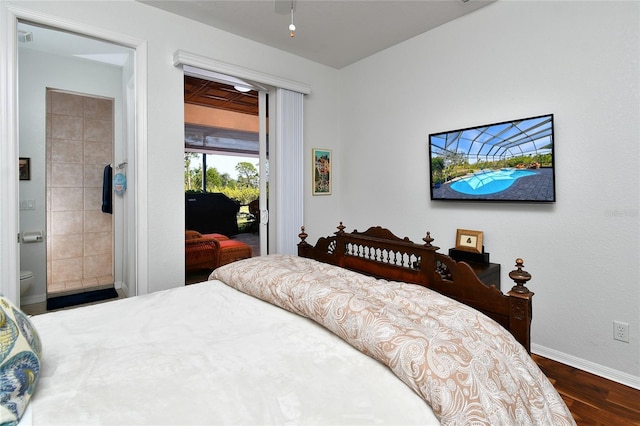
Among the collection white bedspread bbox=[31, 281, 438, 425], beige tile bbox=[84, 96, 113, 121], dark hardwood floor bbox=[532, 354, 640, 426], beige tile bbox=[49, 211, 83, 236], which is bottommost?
dark hardwood floor bbox=[532, 354, 640, 426]

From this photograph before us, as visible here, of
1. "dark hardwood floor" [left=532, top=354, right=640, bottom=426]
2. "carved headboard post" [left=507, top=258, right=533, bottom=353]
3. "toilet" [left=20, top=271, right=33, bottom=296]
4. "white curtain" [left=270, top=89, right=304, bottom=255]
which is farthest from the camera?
"white curtain" [left=270, top=89, right=304, bottom=255]

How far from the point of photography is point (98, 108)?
4234 millimetres

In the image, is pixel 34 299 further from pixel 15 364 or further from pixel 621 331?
pixel 621 331

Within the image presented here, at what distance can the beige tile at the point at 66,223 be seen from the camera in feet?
13.2

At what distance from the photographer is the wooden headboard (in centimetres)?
137

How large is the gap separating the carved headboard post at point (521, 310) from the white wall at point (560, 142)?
1315 millimetres

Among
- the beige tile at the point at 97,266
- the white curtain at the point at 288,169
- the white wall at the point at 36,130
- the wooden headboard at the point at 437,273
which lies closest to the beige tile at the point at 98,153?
the white wall at the point at 36,130

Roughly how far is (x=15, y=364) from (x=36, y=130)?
365 cm

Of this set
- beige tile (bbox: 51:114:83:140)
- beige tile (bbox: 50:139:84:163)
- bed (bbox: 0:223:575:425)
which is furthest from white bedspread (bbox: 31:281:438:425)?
beige tile (bbox: 51:114:83:140)

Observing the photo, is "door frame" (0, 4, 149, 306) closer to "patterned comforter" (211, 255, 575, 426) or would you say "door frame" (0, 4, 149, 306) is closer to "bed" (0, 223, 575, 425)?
"bed" (0, 223, 575, 425)

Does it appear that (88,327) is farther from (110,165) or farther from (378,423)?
(110,165)

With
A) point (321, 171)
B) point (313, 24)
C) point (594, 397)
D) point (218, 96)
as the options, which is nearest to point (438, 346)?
point (594, 397)

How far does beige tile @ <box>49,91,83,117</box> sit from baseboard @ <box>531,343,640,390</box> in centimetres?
539

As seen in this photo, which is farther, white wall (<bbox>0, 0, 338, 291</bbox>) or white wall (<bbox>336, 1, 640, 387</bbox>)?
white wall (<bbox>0, 0, 338, 291</bbox>)
